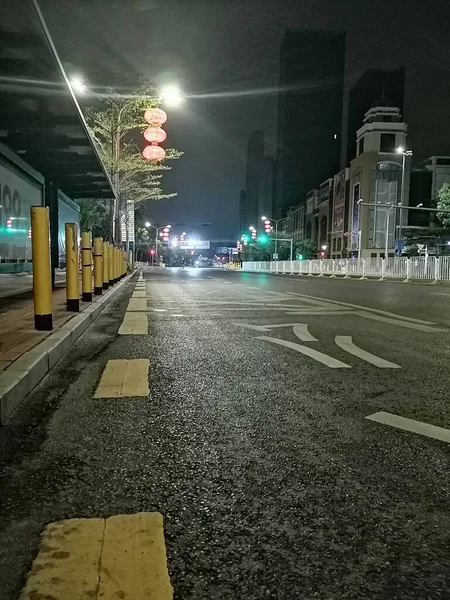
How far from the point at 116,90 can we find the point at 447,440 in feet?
81.8

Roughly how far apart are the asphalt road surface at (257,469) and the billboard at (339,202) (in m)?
82.7

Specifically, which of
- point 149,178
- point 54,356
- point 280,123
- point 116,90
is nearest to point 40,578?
point 54,356

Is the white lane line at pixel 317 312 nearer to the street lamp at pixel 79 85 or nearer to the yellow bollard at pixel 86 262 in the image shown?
the yellow bollard at pixel 86 262

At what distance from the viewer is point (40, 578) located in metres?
1.75

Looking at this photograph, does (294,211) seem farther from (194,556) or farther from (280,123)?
(194,556)

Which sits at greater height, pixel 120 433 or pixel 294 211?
pixel 294 211

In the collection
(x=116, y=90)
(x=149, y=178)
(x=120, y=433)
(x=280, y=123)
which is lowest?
(x=120, y=433)

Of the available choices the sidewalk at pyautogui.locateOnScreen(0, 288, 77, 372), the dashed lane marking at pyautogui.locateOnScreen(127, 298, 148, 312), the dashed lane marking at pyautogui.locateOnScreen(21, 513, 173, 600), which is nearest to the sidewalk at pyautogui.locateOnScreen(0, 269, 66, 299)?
the dashed lane marking at pyautogui.locateOnScreen(127, 298, 148, 312)

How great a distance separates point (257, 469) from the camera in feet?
8.75

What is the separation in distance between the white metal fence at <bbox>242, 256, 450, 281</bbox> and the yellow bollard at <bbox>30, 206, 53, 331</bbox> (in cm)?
2569

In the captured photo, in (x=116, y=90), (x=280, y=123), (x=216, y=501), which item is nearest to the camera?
(x=216, y=501)

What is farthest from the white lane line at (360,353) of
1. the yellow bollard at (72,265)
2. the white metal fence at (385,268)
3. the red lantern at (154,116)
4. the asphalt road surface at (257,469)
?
the white metal fence at (385,268)

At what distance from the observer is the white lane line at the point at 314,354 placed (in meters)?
5.13

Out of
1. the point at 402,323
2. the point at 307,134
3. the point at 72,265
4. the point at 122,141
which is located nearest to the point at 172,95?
the point at 122,141
